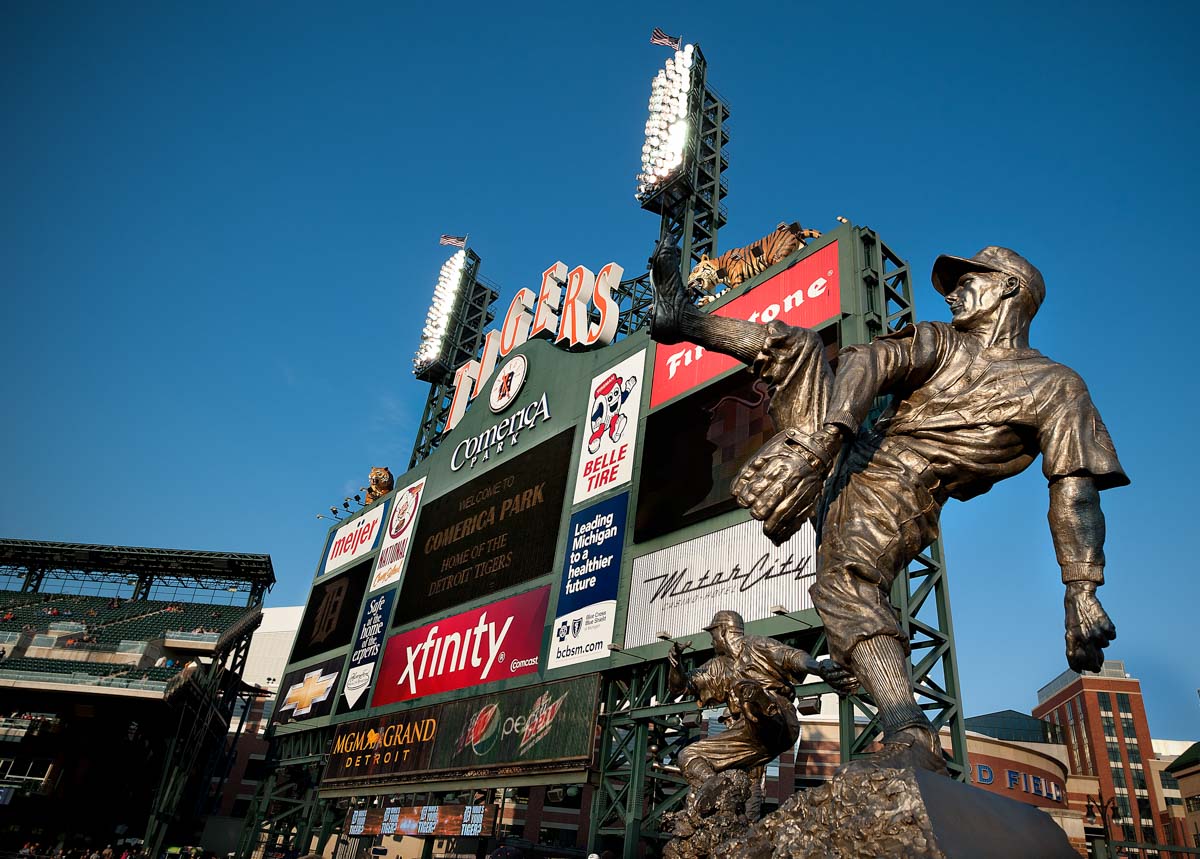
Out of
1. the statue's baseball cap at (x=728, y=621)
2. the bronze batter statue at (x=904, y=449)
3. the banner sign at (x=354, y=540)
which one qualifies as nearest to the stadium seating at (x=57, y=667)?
the banner sign at (x=354, y=540)

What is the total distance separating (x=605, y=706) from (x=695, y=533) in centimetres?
326

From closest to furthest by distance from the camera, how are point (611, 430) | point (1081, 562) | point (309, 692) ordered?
point (1081, 562) → point (611, 430) → point (309, 692)

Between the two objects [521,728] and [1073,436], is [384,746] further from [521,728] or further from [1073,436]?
[1073,436]

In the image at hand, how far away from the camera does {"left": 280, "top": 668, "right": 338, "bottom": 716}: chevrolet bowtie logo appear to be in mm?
22031

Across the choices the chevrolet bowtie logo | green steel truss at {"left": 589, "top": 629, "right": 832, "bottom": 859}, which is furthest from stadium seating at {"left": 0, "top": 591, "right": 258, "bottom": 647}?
green steel truss at {"left": 589, "top": 629, "right": 832, "bottom": 859}

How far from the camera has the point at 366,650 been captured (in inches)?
830

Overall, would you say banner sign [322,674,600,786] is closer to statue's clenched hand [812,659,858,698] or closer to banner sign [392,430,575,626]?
banner sign [392,430,575,626]

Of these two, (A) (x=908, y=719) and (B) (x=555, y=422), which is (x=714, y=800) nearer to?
(A) (x=908, y=719)

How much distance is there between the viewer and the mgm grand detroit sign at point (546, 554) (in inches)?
528

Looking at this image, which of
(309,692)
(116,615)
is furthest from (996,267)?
(116,615)

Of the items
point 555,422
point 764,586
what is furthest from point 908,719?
point 555,422

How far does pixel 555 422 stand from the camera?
1839 cm

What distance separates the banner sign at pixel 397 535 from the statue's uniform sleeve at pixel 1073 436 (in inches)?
786

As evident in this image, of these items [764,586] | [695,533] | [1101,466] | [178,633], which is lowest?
[1101,466]
